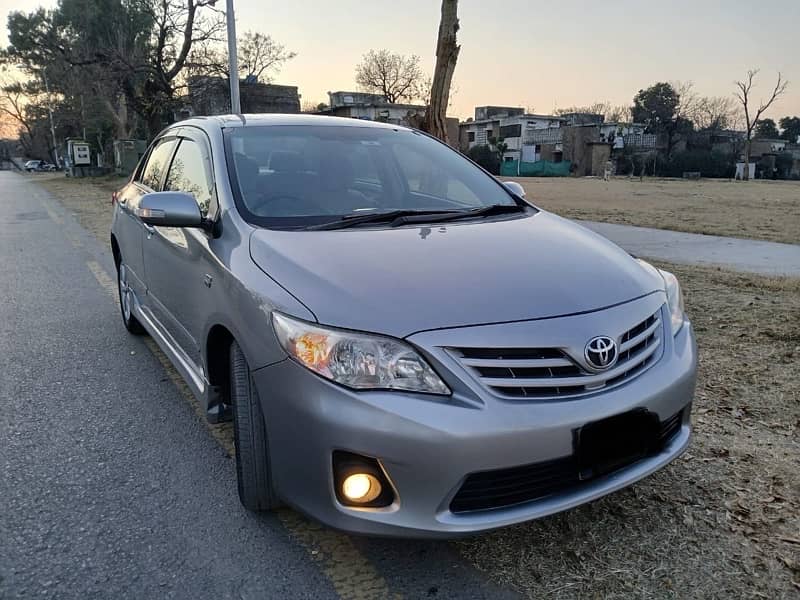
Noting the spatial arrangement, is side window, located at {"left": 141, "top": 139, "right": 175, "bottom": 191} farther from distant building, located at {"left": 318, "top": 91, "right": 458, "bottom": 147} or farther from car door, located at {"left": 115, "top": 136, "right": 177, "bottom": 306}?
distant building, located at {"left": 318, "top": 91, "right": 458, "bottom": 147}

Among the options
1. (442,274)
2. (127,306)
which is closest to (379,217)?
(442,274)

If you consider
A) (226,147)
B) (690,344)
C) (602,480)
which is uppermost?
(226,147)

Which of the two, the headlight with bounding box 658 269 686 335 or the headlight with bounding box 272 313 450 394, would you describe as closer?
the headlight with bounding box 272 313 450 394

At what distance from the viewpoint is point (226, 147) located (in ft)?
10.5

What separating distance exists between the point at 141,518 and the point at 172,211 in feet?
4.23

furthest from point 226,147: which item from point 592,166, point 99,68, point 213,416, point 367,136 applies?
point 592,166

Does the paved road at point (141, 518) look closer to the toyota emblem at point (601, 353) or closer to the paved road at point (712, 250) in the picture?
the toyota emblem at point (601, 353)

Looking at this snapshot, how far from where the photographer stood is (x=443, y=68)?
10.0 m

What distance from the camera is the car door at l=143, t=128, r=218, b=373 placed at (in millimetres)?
2879

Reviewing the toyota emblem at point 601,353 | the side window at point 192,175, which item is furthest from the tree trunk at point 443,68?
the toyota emblem at point 601,353

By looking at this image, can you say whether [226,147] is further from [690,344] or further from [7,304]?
[7,304]

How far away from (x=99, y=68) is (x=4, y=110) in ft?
216

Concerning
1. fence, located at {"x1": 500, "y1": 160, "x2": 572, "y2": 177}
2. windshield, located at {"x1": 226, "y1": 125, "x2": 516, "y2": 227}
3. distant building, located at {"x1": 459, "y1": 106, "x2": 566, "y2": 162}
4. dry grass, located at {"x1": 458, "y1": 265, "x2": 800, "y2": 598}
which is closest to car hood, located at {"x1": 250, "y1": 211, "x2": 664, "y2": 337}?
windshield, located at {"x1": 226, "y1": 125, "x2": 516, "y2": 227}

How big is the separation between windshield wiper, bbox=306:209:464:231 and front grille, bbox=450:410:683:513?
130 centimetres
